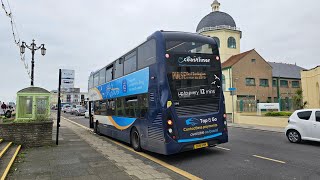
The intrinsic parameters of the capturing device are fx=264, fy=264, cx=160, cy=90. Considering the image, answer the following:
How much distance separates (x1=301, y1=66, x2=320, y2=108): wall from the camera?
1059 inches

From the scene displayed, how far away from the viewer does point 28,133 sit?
453 inches

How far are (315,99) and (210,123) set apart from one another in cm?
2321

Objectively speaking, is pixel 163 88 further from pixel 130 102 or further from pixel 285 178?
pixel 285 178

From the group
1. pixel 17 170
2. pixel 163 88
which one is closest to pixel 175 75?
pixel 163 88

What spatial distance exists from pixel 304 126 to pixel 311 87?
18.8 metres

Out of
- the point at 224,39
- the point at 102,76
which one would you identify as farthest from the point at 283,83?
the point at 102,76

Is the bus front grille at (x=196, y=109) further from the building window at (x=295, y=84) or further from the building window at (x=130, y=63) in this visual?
the building window at (x=295, y=84)

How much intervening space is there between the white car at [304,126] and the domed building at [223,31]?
30798mm

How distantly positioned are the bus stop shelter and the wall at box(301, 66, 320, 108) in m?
25.1

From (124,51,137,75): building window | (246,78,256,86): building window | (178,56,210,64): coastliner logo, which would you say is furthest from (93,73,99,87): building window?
(246,78,256,86): building window

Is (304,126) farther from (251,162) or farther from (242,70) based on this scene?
(242,70)

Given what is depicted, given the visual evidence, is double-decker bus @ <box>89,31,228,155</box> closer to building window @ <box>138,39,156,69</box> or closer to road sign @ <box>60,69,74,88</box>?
building window @ <box>138,39,156,69</box>

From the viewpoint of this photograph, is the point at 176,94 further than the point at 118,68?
No

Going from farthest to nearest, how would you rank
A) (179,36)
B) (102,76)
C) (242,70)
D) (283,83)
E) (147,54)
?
(283,83) → (242,70) → (102,76) → (147,54) → (179,36)
